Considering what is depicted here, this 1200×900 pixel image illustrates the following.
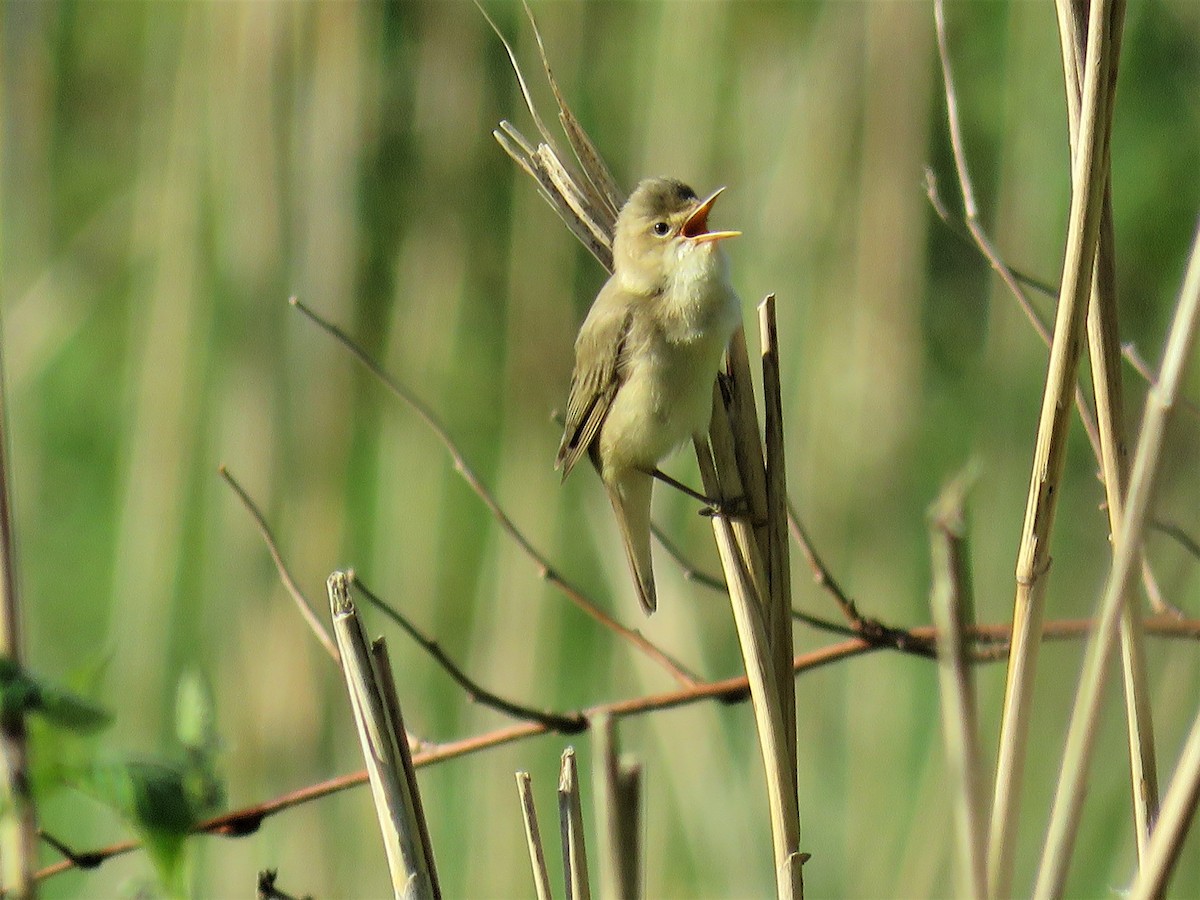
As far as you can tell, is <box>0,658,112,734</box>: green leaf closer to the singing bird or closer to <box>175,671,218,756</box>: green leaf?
<box>175,671,218,756</box>: green leaf

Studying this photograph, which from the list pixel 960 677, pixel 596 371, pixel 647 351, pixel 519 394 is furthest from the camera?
pixel 519 394

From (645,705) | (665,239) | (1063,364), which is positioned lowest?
(645,705)

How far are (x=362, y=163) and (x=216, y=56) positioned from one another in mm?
330

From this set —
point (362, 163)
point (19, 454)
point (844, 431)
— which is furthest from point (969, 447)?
point (19, 454)

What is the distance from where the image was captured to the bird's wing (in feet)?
6.81

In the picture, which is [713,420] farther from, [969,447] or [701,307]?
[969,447]

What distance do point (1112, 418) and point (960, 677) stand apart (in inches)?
16.6

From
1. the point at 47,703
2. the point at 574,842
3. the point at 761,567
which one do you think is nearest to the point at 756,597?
the point at 761,567

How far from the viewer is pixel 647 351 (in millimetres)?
2018

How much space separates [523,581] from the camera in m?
2.69

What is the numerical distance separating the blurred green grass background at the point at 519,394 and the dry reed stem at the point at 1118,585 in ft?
4.59

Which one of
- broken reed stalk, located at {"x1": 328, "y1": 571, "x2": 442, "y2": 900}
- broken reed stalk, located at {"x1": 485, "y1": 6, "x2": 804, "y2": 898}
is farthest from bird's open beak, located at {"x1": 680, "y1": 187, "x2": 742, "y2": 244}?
broken reed stalk, located at {"x1": 328, "y1": 571, "x2": 442, "y2": 900}

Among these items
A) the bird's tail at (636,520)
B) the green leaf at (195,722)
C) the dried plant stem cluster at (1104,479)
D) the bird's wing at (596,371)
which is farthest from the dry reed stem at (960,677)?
the bird's wing at (596,371)

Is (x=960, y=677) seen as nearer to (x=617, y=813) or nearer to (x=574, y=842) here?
(x=617, y=813)
